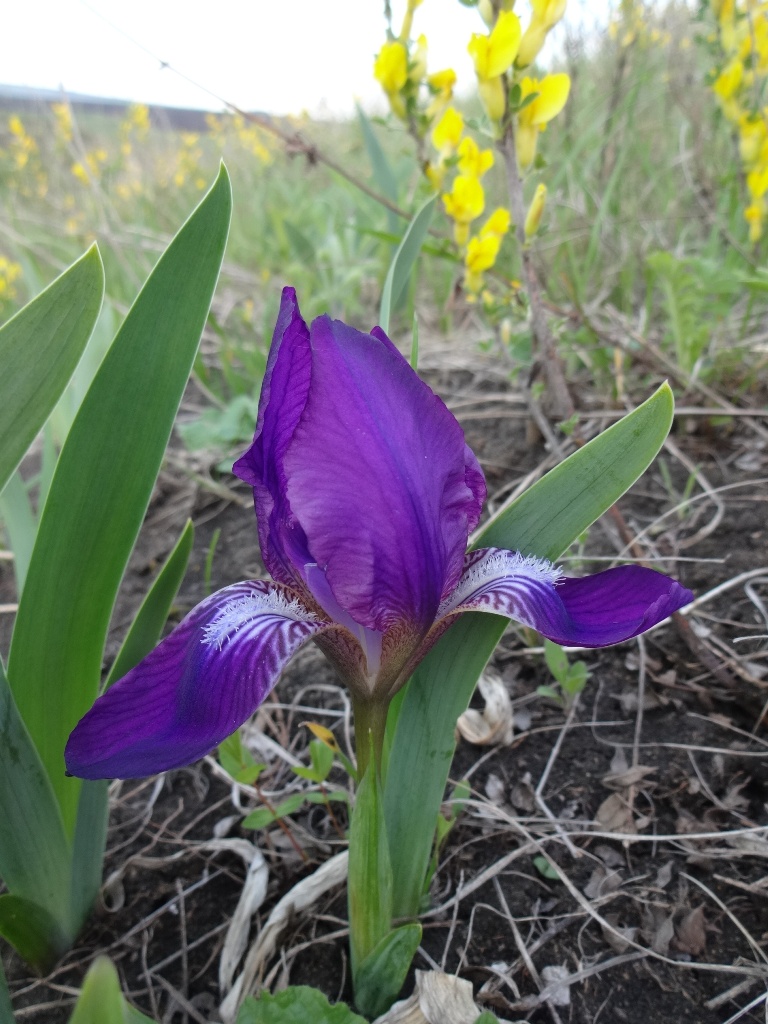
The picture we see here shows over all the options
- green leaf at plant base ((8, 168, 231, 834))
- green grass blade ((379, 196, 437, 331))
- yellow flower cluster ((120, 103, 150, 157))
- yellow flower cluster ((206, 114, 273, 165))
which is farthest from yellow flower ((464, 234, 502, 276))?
yellow flower cluster ((120, 103, 150, 157))

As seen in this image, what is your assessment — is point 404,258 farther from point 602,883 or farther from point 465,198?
point 602,883

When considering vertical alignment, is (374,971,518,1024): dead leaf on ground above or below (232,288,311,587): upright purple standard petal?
below

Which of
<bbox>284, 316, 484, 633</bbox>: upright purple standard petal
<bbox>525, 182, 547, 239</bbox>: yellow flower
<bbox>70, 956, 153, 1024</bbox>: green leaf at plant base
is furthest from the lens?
<bbox>525, 182, 547, 239</bbox>: yellow flower

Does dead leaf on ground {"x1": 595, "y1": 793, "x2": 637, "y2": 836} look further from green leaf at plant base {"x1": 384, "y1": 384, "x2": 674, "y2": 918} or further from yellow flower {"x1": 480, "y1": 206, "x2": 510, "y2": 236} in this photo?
yellow flower {"x1": 480, "y1": 206, "x2": 510, "y2": 236}

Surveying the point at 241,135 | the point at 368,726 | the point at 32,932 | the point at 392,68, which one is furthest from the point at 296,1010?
the point at 241,135

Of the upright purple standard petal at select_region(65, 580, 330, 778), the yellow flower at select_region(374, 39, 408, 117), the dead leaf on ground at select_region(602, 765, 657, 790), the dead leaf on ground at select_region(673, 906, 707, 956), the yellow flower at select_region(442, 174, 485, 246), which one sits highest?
the yellow flower at select_region(374, 39, 408, 117)

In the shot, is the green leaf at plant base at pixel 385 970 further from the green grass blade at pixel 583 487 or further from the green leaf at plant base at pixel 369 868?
the green grass blade at pixel 583 487
